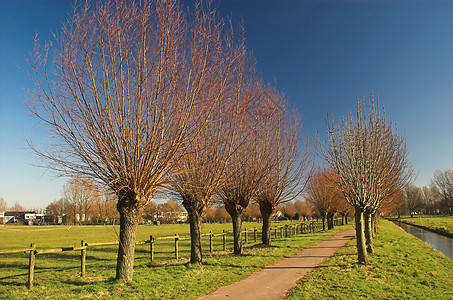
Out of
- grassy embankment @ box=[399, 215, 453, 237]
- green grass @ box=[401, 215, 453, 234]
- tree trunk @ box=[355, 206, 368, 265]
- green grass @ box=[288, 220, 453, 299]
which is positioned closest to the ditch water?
grassy embankment @ box=[399, 215, 453, 237]

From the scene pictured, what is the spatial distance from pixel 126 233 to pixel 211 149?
4334 mm

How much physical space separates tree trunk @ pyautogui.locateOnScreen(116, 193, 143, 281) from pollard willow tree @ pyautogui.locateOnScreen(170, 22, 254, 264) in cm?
195

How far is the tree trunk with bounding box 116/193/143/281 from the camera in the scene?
8.35m

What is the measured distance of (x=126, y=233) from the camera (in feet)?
27.7

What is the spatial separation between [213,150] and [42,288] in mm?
6684

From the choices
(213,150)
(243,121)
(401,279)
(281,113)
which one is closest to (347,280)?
(401,279)

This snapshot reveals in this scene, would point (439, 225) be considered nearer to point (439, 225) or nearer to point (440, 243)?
point (439, 225)

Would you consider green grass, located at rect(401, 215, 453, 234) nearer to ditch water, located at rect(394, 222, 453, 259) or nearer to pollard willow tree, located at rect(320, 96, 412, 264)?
ditch water, located at rect(394, 222, 453, 259)

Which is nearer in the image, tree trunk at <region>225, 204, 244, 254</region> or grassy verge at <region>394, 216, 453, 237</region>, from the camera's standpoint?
tree trunk at <region>225, 204, 244, 254</region>

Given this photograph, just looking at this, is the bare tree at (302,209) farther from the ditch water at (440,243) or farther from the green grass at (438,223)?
the ditch water at (440,243)

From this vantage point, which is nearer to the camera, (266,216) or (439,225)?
(266,216)

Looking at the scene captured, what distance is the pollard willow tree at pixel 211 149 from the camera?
1055 centimetres

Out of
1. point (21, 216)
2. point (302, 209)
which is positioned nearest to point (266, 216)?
point (302, 209)

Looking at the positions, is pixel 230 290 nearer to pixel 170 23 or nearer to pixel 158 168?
pixel 158 168
